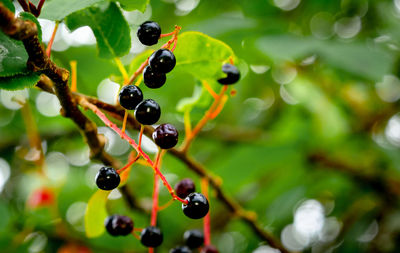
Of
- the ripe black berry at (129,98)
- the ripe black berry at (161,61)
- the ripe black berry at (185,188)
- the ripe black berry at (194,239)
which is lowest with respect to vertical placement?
the ripe black berry at (194,239)

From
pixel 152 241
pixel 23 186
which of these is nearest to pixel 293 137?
pixel 152 241

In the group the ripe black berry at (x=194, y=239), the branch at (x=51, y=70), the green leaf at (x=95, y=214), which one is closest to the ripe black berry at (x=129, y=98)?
the branch at (x=51, y=70)

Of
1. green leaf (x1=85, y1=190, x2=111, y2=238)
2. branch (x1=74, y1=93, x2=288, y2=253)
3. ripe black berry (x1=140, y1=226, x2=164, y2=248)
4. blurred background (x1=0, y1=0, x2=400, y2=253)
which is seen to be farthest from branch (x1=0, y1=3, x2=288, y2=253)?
blurred background (x1=0, y1=0, x2=400, y2=253)

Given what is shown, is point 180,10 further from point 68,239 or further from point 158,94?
point 68,239

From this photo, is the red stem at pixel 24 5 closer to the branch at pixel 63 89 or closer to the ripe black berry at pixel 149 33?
the branch at pixel 63 89

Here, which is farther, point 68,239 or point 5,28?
point 68,239

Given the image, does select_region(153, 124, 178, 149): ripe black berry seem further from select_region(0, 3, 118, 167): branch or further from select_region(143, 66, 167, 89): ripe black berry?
select_region(0, 3, 118, 167): branch
